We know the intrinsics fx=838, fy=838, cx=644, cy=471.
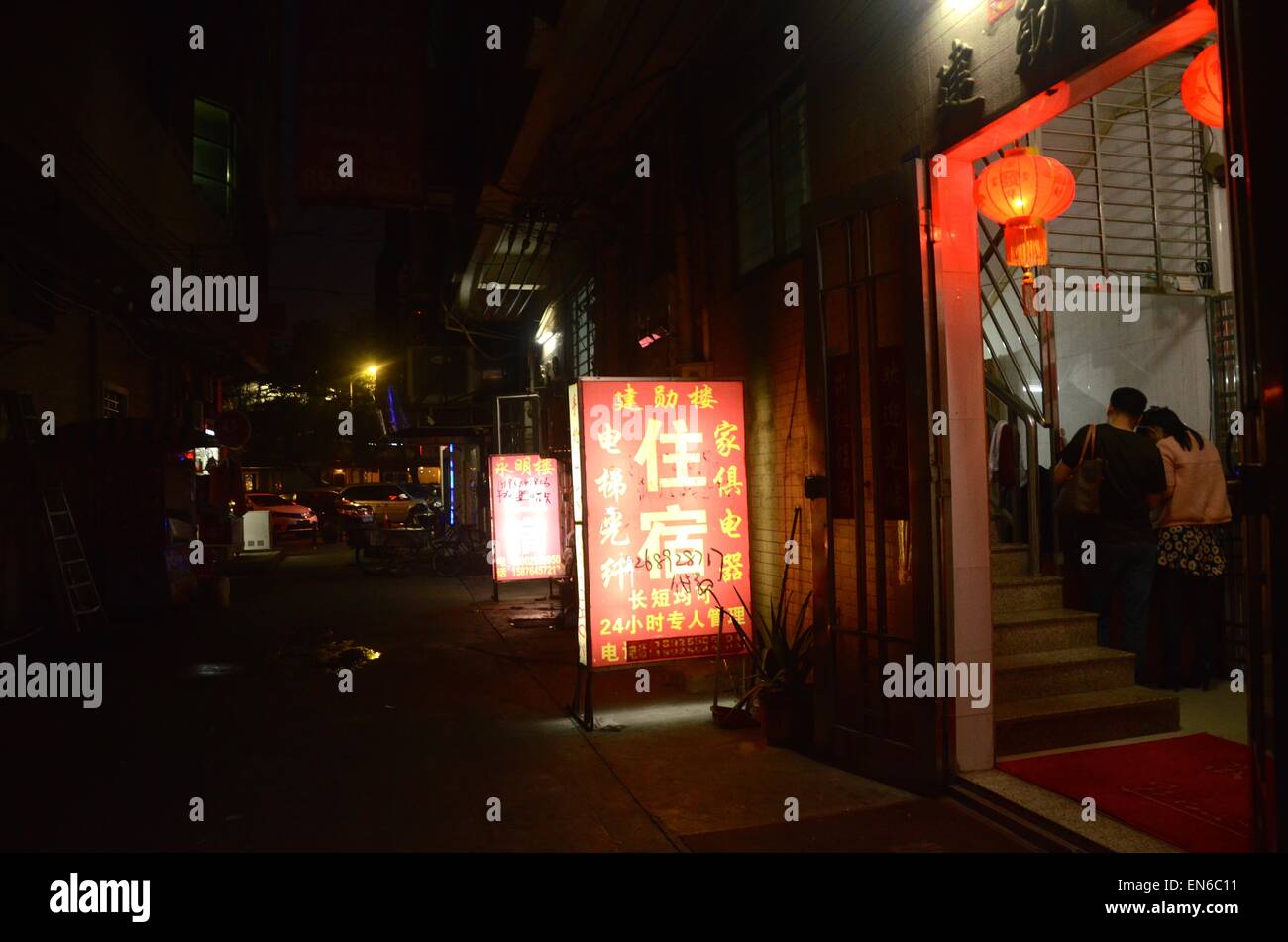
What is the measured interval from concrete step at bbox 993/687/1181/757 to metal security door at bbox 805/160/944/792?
718 millimetres

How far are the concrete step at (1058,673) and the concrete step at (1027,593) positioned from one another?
1.39 feet

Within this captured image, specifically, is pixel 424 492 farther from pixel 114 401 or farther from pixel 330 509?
pixel 114 401

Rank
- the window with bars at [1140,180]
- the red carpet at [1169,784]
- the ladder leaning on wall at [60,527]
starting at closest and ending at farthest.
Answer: the red carpet at [1169,784], the window with bars at [1140,180], the ladder leaning on wall at [60,527]

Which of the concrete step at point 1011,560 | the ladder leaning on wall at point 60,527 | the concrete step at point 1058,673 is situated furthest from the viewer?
the ladder leaning on wall at point 60,527

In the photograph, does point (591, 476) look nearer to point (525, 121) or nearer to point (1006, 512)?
point (1006, 512)

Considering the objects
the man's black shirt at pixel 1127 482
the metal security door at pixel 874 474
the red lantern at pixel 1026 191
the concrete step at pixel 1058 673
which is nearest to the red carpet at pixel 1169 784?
the concrete step at pixel 1058 673

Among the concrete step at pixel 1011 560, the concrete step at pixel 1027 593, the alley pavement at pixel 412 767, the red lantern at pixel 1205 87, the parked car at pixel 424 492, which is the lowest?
the alley pavement at pixel 412 767

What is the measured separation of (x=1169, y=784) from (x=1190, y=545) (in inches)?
106

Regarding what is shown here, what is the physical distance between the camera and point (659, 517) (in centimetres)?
701

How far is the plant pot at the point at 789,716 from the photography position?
633cm

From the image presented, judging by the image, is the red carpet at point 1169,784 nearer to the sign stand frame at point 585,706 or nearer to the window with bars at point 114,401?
the sign stand frame at point 585,706

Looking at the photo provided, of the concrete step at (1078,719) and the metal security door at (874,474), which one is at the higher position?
the metal security door at (874,474)
